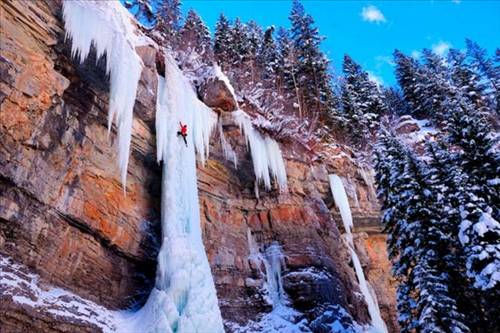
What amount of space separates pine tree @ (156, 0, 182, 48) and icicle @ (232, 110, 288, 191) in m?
7.19

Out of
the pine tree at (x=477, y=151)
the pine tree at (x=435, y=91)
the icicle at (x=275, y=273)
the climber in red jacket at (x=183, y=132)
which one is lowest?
the icicle at (x=275, y=273)

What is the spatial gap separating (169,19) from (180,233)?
680 inches

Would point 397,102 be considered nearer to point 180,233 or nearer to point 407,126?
point 407,126

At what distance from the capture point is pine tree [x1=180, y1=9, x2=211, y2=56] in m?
23.4

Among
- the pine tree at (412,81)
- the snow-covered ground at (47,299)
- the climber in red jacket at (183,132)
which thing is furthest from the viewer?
the pine tree at (412,81)

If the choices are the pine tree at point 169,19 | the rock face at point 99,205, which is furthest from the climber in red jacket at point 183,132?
A: the pine tree at point 169,19

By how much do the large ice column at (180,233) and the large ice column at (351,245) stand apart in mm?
6982

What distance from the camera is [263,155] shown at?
17109 mm

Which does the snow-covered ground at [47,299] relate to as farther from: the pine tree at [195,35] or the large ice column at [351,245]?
the pine tree at [195,35]

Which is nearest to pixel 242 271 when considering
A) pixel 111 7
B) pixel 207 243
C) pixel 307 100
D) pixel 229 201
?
pixel 207 243

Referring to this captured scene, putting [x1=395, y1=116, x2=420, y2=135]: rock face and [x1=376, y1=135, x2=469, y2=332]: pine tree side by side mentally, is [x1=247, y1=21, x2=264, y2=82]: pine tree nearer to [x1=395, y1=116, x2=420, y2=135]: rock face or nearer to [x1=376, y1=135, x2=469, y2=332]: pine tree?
[x1=376, y1=135, x2=469, y2=332]: pine tree

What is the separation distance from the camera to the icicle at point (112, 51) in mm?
11352

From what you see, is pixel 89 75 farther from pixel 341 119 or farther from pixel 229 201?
pixel 341 119

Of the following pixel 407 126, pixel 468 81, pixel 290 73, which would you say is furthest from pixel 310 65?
pixel 468 81
